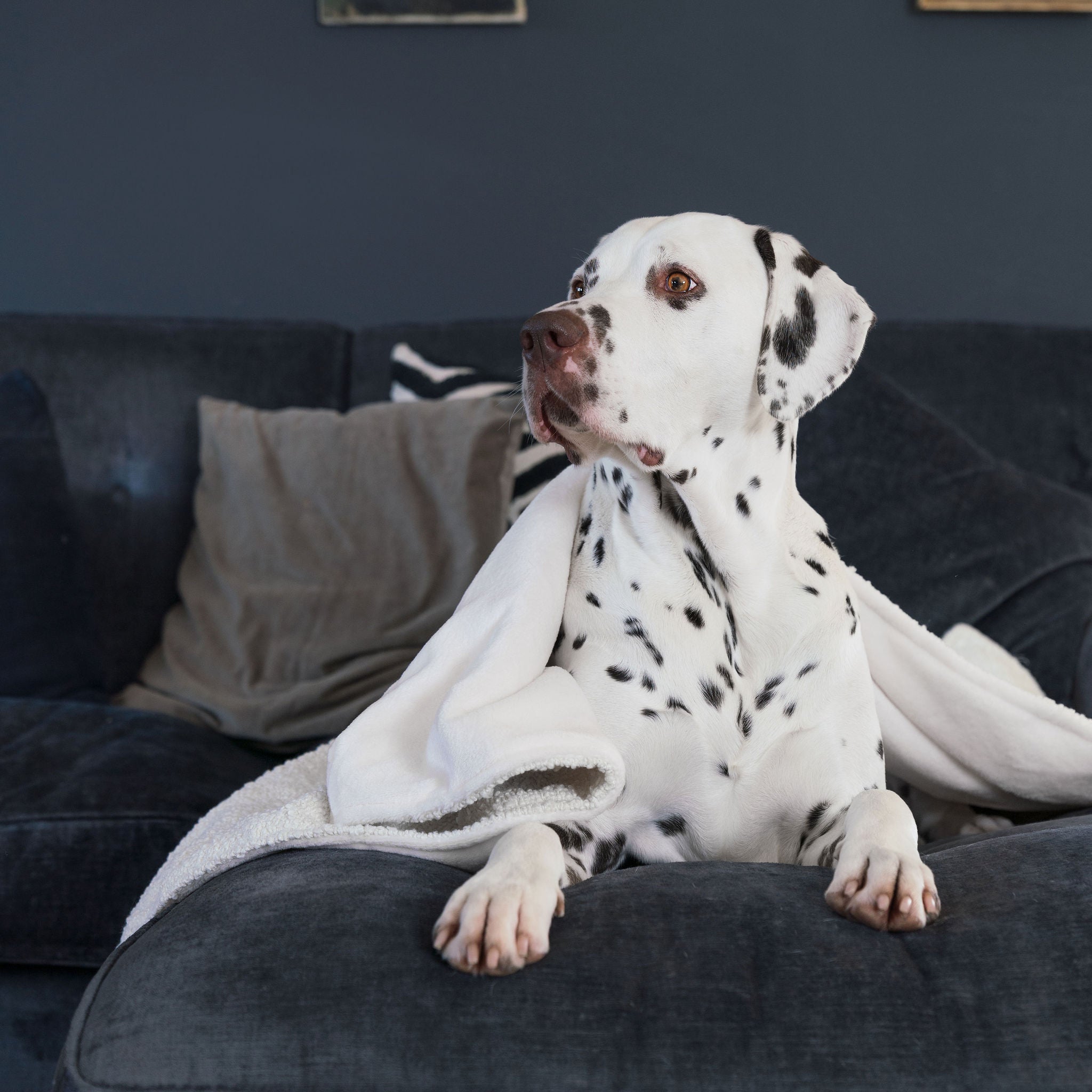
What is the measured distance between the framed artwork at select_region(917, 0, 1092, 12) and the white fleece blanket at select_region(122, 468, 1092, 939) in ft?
7.58

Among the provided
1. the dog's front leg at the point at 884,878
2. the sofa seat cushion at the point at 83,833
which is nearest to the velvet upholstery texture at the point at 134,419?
the sofa seat cushion at the point at 83,833

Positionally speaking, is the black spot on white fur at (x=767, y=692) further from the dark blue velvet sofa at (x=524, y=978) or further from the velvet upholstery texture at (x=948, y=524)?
the velvet upholstery texture at (x=948, y=524)

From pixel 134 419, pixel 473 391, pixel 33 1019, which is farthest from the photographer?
pixel 134 419

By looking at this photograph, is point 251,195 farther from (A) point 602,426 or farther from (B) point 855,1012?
(B) point 855,1012

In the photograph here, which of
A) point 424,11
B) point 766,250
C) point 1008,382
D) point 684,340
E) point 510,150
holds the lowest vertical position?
point 1008,382

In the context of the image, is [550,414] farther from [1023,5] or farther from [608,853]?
[1023,5]

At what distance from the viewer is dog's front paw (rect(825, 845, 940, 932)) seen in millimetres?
1108

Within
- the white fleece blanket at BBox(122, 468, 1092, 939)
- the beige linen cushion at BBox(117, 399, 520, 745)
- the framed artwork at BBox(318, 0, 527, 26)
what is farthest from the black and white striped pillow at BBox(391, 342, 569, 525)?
the framed artwork at BBox(318, 0, 527, 26)

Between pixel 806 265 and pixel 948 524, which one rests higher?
pixel 806 265

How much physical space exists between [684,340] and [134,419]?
5.95ft

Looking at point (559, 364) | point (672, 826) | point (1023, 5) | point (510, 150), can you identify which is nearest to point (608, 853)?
point (672, 826)

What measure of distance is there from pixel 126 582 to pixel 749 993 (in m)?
2.08

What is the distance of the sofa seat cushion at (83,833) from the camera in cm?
176

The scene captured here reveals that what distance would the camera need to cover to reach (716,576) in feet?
4.81
